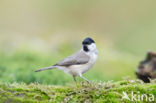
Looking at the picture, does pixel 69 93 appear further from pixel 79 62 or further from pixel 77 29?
pixel 77 29

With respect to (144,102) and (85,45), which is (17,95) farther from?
(85,45)

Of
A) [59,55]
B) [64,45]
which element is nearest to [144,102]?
[59,55]

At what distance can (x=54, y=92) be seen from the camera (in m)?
4.54

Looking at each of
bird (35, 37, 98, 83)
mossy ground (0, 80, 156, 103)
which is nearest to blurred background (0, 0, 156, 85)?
bird (35, 37, 98, 83)

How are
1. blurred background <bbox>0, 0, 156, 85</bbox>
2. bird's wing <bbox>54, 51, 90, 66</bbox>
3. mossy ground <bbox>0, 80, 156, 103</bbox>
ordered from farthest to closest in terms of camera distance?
blurred background <bbox>0, 0, 156, 85</bbox> < bird's wing <bbox>54, 51, 90, 66</bbox> < mossy ground <bbox>0, 80, 156, 103</bbox>

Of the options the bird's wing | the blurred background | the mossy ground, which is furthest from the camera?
the blurred background

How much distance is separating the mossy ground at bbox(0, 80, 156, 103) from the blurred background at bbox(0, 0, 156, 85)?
616 centimetres

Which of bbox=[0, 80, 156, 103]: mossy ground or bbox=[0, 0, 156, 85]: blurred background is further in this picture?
bbox=[0, 0, 156, 85]: blurred background

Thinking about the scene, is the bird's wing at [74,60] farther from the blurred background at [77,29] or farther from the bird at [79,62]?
the blurred background at [77,29]

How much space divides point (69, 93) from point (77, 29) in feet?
52.6

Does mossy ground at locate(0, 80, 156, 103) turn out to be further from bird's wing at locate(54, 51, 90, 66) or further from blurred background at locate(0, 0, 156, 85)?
blurred background at locate(0, 0, 156, 85)

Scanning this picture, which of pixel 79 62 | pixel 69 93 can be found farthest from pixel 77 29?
pixel 69 93

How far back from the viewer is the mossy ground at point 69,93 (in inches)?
170

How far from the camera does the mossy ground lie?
4309 mm
